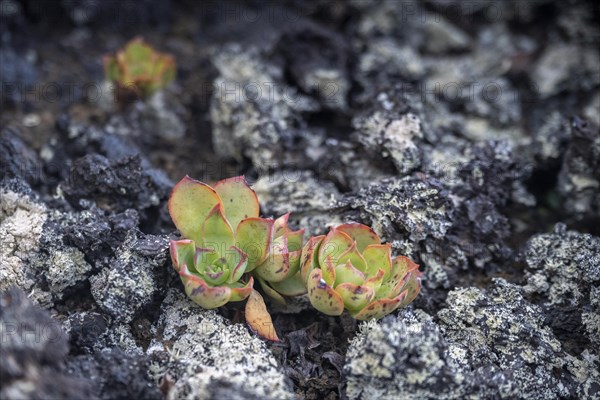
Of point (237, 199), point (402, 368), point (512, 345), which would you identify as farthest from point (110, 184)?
point (512, 345)

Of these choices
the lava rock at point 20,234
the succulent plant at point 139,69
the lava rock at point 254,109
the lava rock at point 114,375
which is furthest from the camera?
the succulent plant at point 139,69

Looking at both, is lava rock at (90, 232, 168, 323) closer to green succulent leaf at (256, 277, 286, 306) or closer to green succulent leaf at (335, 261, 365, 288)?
green succulent leaf at (256, 277, 286, 306)

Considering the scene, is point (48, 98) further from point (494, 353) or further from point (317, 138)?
point (494, 353)

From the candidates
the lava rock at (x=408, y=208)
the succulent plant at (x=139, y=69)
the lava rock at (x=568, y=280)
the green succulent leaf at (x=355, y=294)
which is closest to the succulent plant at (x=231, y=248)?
the green succulent leaf at (x=355, y=294)

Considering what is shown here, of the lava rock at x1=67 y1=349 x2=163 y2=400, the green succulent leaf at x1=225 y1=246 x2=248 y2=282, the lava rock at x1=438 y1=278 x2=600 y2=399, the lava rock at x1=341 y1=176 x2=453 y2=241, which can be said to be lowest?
the lava rock at x1=438 y1=278 x2=600 y2=399

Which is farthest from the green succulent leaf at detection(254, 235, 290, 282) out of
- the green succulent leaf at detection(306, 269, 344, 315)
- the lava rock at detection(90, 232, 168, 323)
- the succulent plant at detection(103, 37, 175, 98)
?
the succulent plant at detection(103, 37, 175, 98)

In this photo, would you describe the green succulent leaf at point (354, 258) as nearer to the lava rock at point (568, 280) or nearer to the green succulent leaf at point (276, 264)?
the green succulent leaf at point (276, 264)
